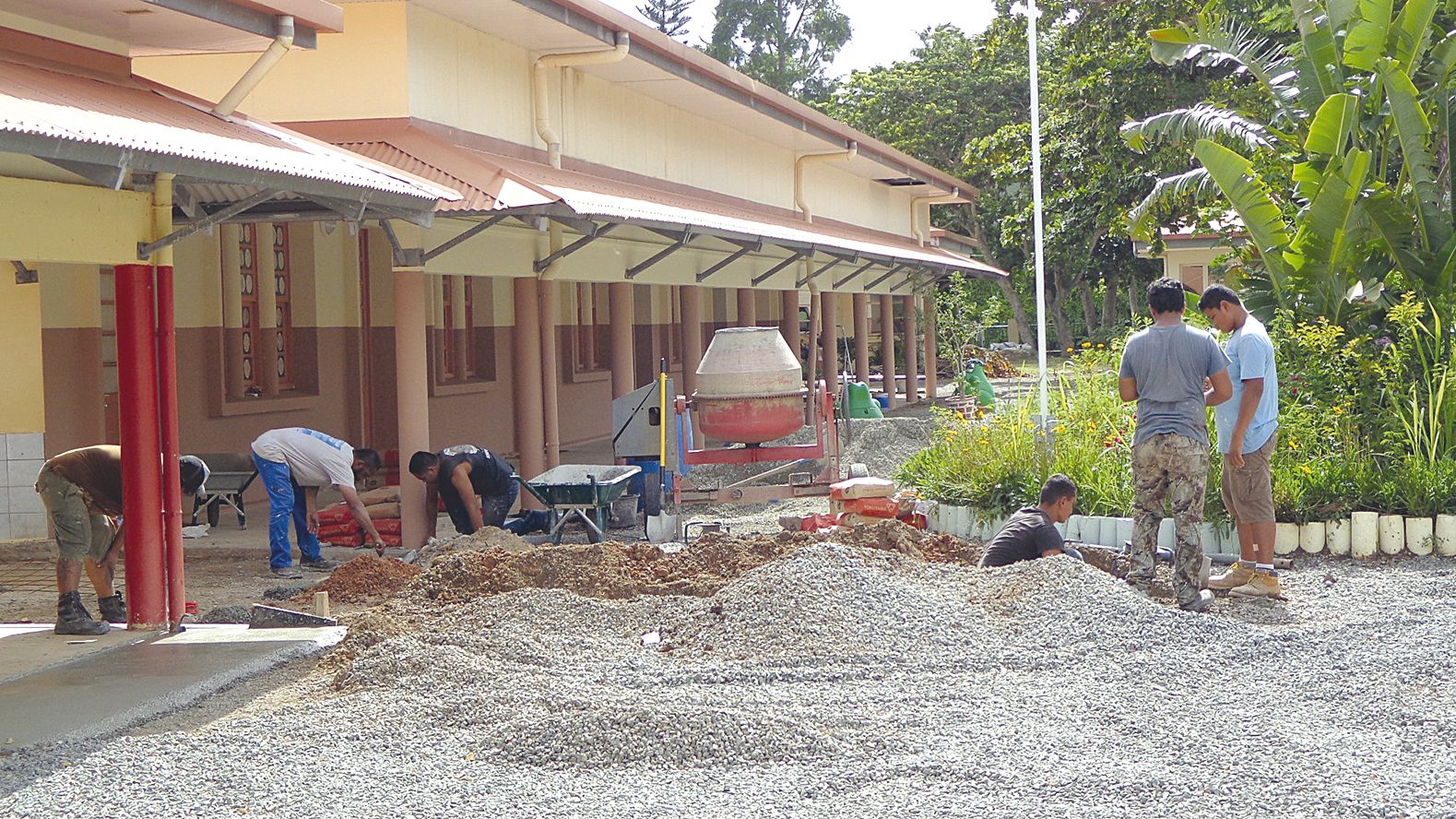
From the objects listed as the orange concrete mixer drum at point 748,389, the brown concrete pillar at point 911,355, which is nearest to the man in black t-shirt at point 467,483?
the orange concrete mixer drum at point 748,389

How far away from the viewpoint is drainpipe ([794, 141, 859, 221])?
2417 centimetres

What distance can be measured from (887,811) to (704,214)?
10401 millimetres

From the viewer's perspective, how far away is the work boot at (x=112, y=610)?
8.73 m

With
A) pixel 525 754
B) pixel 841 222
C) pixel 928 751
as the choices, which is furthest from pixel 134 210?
pixel 841 222

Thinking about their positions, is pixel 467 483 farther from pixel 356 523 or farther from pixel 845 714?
pixel 845 714

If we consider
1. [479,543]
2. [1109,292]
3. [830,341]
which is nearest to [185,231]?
[479,543]

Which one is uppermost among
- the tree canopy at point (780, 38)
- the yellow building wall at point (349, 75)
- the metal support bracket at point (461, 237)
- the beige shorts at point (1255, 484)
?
the tree canopy at point (780, 38)

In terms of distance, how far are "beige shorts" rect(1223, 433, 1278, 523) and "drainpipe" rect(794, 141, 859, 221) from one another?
15529mm

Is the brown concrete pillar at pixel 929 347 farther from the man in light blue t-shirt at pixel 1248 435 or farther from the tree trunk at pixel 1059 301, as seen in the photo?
the man in light blue t-shirt at pixel 1248 435

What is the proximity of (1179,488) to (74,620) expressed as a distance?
19.6ft

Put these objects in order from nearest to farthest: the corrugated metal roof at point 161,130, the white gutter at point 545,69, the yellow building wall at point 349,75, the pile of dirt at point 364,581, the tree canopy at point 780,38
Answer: the corrugated metal roof at point 161,130, the pile of dirt at point 364,581, the yellow building wall at point 349,75, the white gutter at point 545,69, the tree canopy at point 780,38

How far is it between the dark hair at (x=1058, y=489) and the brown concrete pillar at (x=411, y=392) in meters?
4.99

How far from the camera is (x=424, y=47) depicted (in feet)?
40.9

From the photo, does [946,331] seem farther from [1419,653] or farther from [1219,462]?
[1419,653]
